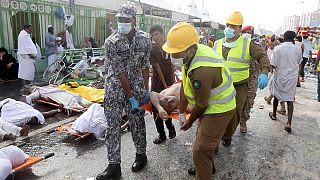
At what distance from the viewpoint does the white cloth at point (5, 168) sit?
2.81m

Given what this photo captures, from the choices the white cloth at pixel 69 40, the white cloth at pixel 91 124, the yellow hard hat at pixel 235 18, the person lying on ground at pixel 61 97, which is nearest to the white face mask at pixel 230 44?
the yellow hard hat at pixel 235 18

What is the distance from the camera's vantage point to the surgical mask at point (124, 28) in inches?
121

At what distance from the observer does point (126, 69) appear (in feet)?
10.4

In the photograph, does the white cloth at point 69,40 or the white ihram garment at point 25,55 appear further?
the white cloth at point 69,40

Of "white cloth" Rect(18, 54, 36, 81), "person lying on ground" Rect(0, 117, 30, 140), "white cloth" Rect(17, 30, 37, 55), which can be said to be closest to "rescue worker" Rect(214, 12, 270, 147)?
"person lying on ground" Rect(0, 117, 30, 140)

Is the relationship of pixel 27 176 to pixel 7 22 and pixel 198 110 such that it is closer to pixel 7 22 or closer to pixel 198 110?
pixel 198 110

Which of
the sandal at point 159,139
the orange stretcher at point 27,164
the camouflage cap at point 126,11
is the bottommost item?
the sandal at point 159,139

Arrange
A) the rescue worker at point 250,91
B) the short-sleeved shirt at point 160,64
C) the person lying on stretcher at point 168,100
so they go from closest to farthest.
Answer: the person lying on stretcher at point 168,100
the short-sleeved shirt at point 160,64
the rescue worker at point 250,91

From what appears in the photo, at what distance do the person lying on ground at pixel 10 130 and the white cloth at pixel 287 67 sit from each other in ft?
14.6

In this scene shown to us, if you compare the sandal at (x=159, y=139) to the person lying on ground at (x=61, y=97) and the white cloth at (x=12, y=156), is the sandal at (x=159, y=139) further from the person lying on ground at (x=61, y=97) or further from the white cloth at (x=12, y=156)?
the person lying on ground at (x=61, y=97)

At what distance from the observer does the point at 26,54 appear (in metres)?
7.95

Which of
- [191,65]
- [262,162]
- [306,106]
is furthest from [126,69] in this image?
[306,106]

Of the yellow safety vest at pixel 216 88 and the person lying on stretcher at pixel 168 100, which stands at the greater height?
the yellow safety vest at pixel 216 88

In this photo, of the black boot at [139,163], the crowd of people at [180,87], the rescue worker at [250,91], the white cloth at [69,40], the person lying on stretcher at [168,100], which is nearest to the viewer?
the crowd of people at [180,87]
